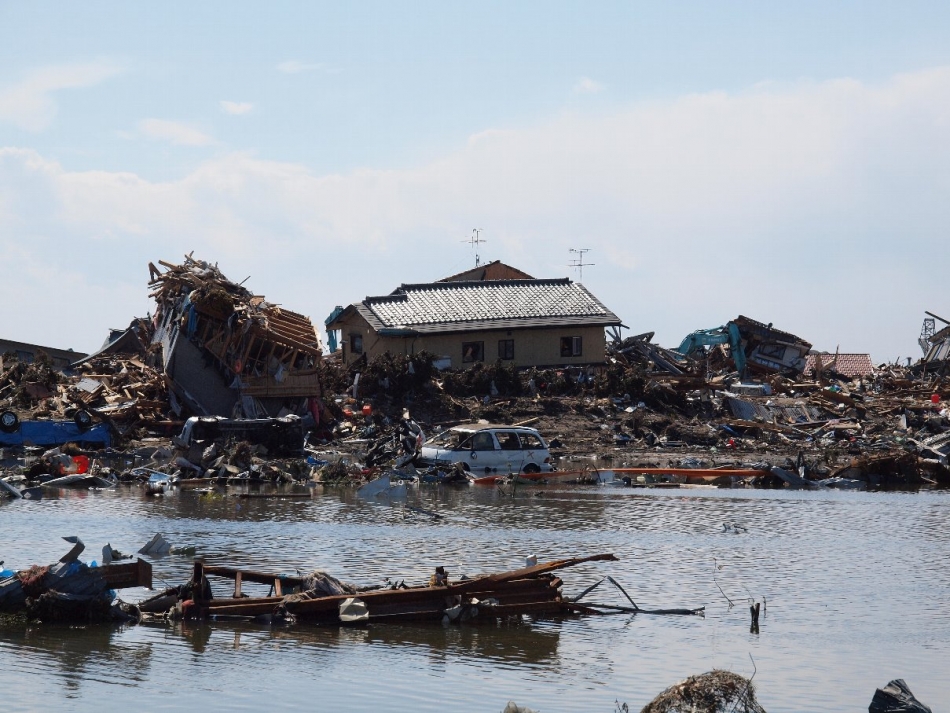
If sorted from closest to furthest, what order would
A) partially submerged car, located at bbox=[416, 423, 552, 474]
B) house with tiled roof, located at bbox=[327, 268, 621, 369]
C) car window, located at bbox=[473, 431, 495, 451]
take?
partially submerged car, located at bbox=[416, 423, 552, 474] < car window, located at bbox=[473, 431, 495, 451] < house with tiled roof, located at bbox=[327, 268, 621, 369]

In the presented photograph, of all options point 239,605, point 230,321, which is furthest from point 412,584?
point 230,321

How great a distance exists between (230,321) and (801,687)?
91.5 ft

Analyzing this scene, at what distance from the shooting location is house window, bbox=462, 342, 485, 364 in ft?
157

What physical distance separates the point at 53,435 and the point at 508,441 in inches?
504

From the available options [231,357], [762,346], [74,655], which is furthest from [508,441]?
[762,346]

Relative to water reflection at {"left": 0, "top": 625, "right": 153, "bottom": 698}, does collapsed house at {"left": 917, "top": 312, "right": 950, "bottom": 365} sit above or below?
above

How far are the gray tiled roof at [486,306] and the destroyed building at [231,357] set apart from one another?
27.4 feet

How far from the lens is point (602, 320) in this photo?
164 ft

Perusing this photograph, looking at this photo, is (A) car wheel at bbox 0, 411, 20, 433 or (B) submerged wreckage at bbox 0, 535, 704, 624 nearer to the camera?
(B) submerged wreckage at bbox 0, 535, 704, 624

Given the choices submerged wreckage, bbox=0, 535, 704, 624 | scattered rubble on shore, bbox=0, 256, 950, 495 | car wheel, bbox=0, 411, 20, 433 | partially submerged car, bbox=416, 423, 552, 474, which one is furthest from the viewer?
car wheel, bbox=0, 411, 20, 433

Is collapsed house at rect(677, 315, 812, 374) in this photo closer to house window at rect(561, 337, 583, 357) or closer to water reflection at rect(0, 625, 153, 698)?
house window at rect(561, 337, 583, 357)

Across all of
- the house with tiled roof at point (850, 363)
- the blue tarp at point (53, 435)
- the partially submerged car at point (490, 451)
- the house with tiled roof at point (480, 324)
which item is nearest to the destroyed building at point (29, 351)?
the house with tiled roof at point (480, 324)

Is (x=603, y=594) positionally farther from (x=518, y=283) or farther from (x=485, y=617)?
(x=518, y=283)

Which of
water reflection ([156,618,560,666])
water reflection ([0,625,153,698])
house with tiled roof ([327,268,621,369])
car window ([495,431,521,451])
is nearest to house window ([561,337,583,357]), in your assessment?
house with tiled roof ([327,268,621,369])
